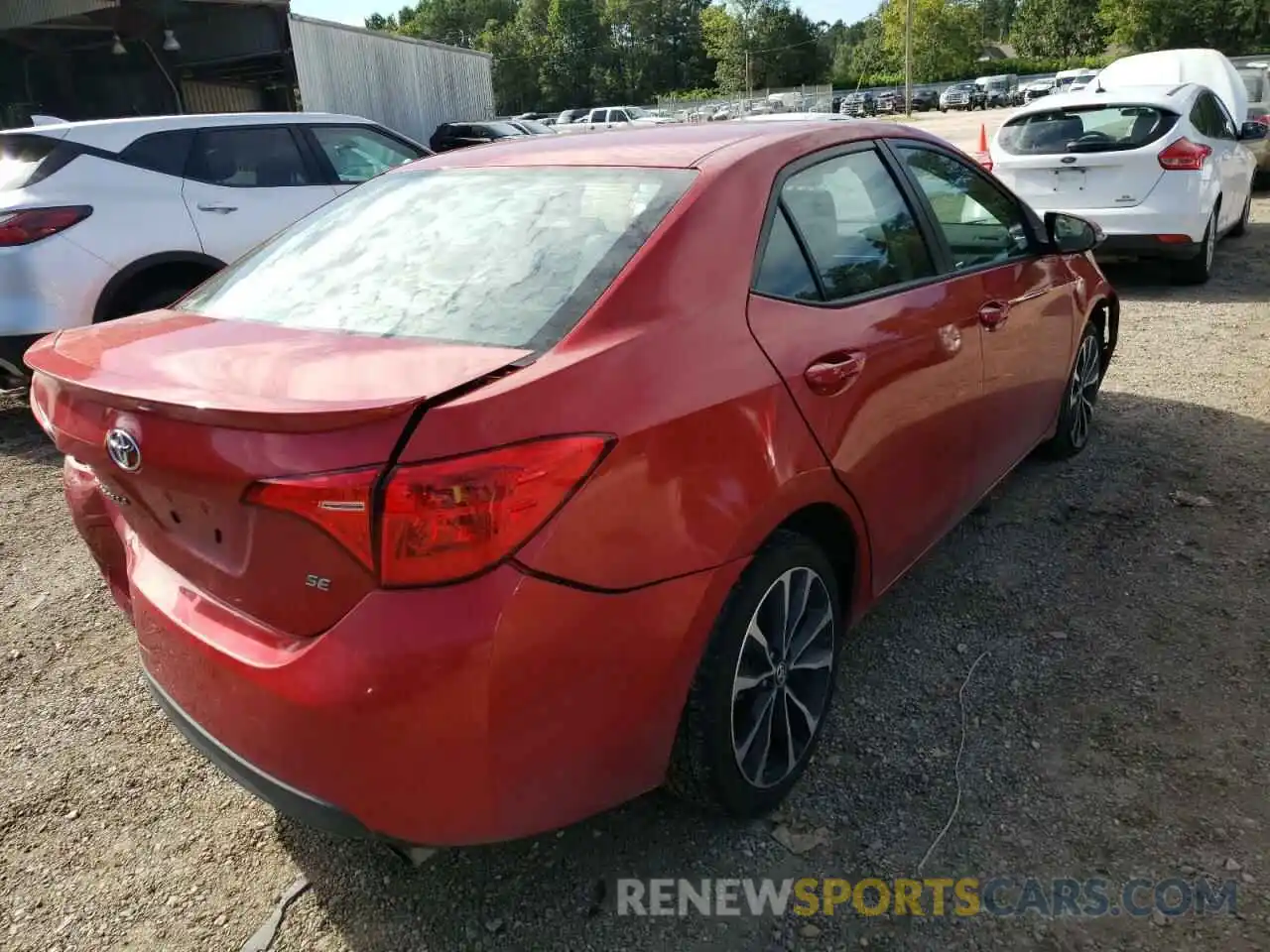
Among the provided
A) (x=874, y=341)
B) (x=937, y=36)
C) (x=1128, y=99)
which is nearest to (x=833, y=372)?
(x=874, y=341)

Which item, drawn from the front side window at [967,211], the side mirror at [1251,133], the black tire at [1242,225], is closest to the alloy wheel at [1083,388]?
the front side window at [967,211]

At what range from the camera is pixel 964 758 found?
8.54 feet

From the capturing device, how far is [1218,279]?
8430mm

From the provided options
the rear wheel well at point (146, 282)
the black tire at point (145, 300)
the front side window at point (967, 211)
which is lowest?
the black tire at point (145, 300)

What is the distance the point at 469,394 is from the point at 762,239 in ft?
3.18

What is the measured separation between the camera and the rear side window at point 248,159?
6.13 metres

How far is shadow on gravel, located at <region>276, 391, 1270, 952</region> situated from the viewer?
212 centimetres

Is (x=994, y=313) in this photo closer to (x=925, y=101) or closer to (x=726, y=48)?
(x=925, y=101)

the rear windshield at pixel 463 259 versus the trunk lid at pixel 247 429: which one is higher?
the rear windshield at pixel 463 259

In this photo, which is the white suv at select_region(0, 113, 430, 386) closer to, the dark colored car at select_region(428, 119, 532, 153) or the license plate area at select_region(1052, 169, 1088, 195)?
the license plate area at select_region(1052, 169, 1088, 195)

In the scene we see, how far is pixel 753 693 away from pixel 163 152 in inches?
214

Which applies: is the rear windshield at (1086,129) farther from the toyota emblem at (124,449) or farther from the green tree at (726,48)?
the green tree at (726,48)

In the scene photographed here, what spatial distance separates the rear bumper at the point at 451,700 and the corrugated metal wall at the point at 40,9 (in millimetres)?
16437

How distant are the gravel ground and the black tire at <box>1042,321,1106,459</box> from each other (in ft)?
2.11
